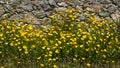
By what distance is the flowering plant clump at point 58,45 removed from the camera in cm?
812

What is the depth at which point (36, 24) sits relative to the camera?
1031 centimetres

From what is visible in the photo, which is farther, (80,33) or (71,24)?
(71,24)

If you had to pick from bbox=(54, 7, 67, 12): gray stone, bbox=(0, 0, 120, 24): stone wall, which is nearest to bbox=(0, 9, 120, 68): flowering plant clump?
bbox=(0, 0, 120, 24): stone wall

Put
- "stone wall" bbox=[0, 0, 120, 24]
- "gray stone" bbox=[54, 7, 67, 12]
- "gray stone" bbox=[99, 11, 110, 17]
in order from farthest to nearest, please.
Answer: "gray stone" bbox=[99, 11, 110, 17], "gray stone" bbox=[54, 7, 67, 12], "stone wall" bbox=[0, 0, 120, 24]

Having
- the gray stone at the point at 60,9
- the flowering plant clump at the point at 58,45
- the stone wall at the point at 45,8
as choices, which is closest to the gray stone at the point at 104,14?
the stone wall at the point at 45,8

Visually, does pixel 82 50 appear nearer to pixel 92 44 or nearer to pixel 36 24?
pixel 92 44

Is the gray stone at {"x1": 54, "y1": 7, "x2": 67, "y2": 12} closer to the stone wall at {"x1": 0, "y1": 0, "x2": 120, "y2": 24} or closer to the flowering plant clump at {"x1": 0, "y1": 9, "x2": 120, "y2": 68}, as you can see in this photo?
the stone wall at {"x1": 0, "y1": 0, "x2": 120, "y2": 24}

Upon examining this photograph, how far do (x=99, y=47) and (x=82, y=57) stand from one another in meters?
0.51

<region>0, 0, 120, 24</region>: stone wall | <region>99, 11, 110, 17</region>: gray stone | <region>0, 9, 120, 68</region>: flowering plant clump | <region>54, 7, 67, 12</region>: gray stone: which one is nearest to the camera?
<region>0, 9, 120, 68</region>: flowering plant clump

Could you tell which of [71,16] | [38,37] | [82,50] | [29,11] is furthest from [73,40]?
[29,11]

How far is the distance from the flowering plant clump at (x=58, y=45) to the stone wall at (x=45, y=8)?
99 cm

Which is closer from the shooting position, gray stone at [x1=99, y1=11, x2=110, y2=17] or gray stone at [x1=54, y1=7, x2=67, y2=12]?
gray stone at [x1=54, y1=7, x2=67, y2=12]

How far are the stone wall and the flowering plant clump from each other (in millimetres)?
990

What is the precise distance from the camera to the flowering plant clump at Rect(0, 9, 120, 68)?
8.12 metres
